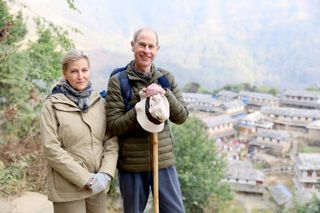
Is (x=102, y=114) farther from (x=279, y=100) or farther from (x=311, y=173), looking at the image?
(x=279, y=100)

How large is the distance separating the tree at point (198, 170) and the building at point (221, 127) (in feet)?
43.7

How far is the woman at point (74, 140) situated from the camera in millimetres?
1870

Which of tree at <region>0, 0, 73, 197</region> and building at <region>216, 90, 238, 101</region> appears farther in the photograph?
building at <region>216, 90, 238, 101</region>

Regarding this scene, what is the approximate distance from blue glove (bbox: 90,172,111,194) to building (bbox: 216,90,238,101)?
98.7 feet

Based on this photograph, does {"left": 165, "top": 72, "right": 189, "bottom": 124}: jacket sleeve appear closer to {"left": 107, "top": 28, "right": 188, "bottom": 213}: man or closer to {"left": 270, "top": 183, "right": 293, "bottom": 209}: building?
{"left": 107, "top": 28, "right": 188, "bottom": 213}: man

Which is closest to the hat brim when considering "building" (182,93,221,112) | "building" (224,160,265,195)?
"building" (224,160,265,195)

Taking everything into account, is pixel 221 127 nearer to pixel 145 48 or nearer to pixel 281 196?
pixel 281 196

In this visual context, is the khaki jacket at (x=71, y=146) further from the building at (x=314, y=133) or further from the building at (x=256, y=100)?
the building at (x=256, y=100)

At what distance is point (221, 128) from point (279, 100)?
9009 millimetres

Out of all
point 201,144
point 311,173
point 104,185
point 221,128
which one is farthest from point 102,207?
point 221,128

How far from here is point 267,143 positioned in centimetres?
2173

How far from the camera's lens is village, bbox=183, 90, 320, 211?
16.5 metres

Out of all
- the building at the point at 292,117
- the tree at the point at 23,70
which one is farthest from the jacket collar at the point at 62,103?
the building at the point at 292,117

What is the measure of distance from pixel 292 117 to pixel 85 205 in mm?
26219
